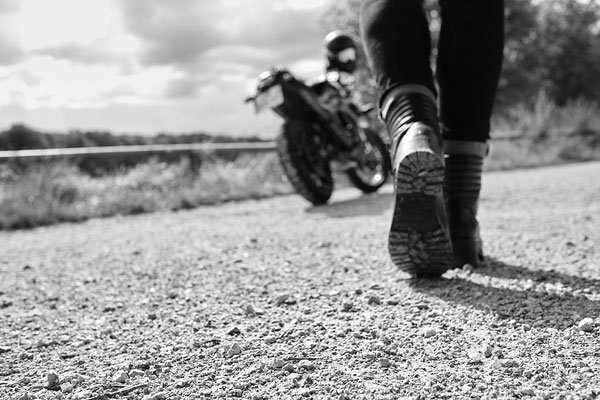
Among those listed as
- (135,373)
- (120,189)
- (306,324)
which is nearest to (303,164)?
(120,189)

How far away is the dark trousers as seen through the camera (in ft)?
4.95

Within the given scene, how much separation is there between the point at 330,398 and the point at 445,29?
1.04 meters

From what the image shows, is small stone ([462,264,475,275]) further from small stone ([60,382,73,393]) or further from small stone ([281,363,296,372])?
small stone ([60,382,73,393])

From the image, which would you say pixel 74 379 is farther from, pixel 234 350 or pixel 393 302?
pixel 393 302

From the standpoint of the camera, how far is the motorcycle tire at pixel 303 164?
4.46 metres

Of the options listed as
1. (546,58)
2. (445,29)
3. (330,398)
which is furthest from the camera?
(546,58)

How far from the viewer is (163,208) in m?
5.58

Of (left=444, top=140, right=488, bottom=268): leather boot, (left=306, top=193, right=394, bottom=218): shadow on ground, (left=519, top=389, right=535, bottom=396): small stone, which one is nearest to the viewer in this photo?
(left=519, top=389, right=535, bottom=396): small stone

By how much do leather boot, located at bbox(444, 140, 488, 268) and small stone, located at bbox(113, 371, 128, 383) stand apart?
2.97 ft

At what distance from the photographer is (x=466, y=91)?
157cm

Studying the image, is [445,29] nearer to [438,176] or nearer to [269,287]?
[438,176]

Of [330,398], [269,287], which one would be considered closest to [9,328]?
[269,287]

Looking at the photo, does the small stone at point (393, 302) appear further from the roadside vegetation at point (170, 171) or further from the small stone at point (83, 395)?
the roadside vegetation at point (170, 171)

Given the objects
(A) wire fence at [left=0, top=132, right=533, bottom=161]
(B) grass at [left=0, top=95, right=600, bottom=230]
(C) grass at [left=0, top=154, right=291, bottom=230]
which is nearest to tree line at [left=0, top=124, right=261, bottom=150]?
(A) wire fence at [left=0, top=132, right=533, bottom=161]
